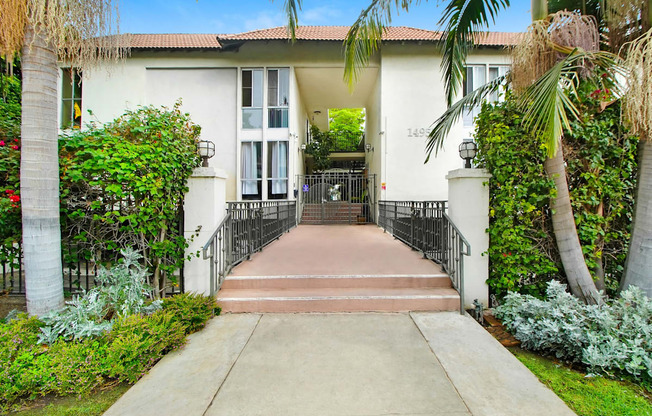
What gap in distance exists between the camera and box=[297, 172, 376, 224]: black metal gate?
1278cm

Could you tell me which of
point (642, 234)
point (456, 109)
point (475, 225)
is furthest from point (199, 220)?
point (642, 234)

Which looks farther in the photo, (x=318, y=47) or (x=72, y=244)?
(x=318, y=47)

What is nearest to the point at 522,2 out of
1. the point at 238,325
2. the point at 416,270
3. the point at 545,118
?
the point at 545,118

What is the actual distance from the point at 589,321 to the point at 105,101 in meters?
16.2

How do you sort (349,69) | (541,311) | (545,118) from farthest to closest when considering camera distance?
(349,69)
(541,311)
(545,118)

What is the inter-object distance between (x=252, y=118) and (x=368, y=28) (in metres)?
9.00

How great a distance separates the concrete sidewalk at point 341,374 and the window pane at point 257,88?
10.8m

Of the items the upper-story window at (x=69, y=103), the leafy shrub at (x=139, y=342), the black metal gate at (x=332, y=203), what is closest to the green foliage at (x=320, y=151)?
the black metal gate at (x=332, y=203)

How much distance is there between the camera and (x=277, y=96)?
40.5 ft

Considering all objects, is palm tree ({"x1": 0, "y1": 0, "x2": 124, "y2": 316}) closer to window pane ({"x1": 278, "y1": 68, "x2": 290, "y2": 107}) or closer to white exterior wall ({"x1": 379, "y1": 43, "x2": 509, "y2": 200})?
window pane ({"x1": 278, "y1": 68, "x2": 290, "y2": 107})

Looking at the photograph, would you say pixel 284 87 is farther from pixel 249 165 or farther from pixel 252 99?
pixel 249 165

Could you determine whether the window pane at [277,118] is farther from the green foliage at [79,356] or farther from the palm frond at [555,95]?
the green foliage at [79,356]

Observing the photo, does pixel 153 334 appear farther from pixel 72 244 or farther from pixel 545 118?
A: pixel 545 118

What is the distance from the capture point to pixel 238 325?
3467 millimetres
